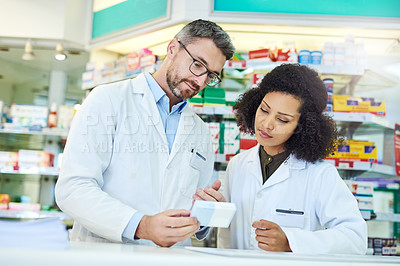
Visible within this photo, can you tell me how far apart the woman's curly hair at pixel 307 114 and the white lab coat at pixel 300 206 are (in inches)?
3.2

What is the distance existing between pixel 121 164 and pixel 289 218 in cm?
86

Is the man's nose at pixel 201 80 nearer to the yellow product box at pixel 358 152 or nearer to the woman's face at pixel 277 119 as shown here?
the woman's face at pixel 277 119

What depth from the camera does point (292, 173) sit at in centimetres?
208

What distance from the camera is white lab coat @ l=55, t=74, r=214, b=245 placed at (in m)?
1.55

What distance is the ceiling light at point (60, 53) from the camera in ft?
16.3

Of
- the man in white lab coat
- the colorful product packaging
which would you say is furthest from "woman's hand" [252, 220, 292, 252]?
the colorful product packaging

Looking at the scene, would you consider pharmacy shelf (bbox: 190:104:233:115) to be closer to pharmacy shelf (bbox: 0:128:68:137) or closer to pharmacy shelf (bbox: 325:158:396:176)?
pharmacy shelf (bbox: 325:158:396:176)

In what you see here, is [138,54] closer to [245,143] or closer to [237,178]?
[245,143]

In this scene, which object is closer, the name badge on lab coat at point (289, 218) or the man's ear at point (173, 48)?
the name badge on lab coat at point (289, 218)

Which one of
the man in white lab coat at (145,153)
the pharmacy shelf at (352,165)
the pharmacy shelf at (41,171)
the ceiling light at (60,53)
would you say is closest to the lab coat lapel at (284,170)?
the man in white lab coat at (145,153)

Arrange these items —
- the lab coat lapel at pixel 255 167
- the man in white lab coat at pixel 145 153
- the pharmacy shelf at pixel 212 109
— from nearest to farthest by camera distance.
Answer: the man in white lab coat at pixel 145 153 < the lab coat lapel at pixel 255 167 < the pharmacy shelf at pixel 212 109

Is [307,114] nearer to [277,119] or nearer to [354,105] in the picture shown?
[277,119]

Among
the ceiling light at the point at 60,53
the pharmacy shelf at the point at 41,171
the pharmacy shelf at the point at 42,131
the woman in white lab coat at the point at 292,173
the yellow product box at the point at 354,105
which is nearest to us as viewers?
the woman in white lab coat at the point at 292,173

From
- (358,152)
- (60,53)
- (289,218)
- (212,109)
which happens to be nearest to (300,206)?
(289,218)
